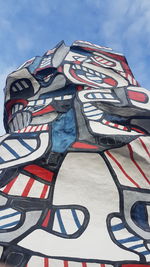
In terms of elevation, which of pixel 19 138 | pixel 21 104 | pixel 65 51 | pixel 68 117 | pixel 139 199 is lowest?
pixel 139 199

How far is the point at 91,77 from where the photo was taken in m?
5.36

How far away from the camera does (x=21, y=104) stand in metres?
5.38

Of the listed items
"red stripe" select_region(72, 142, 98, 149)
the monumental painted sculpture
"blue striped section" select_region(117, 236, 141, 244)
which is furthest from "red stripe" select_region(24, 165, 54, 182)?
"blue striped section" select_region(117, 236, 141, 244)

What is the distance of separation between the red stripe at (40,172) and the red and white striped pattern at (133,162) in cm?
69

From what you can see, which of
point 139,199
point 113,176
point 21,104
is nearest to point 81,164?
point 113,176

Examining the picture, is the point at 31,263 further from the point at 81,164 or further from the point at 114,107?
the point at 114,107

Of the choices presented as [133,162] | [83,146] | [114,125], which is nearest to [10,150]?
[83,146]

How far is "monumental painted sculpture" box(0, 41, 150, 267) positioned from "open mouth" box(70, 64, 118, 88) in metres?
0.08

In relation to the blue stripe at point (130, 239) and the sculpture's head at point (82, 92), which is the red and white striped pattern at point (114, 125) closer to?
the sculpture's head at point (82, 92)

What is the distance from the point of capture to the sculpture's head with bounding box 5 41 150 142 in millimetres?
4160

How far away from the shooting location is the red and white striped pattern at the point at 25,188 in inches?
129

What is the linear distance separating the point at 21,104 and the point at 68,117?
1.52 metres

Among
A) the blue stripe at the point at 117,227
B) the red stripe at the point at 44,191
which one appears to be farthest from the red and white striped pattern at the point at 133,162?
the red stripe at the point at 44,191

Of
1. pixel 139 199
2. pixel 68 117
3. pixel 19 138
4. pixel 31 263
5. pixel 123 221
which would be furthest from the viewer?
pixel 68 117
